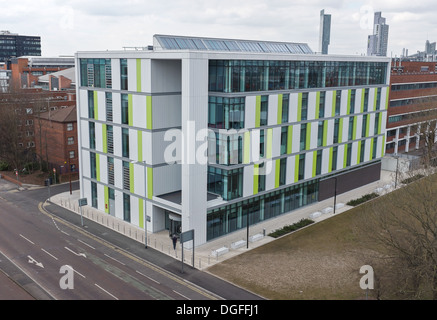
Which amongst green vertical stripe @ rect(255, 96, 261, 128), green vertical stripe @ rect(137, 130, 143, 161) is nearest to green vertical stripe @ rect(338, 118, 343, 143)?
green vertical stripe @ rect(255, 96, 261, 128)

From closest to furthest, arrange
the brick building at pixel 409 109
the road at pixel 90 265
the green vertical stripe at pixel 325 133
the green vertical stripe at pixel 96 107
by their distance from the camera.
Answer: the road at pixel 90 265 < the green vertical stripe at pixel 96 107 < the green vertical stripe at pixel 325 133 < the brick building at pixel 409 109

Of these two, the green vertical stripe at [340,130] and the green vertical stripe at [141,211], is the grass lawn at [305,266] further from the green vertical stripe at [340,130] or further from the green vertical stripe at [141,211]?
the green vertical stripe at [340,130]

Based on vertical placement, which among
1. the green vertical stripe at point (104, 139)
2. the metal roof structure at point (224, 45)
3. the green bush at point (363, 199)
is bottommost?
the green bush at point (363, 199)

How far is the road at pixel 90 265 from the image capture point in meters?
30.5

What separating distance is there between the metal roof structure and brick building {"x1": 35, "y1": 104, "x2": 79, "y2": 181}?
25.1m

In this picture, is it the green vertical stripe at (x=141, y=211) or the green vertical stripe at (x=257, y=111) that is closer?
the green vertical stripe at (x=257, y=111)

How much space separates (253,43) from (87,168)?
25763mm

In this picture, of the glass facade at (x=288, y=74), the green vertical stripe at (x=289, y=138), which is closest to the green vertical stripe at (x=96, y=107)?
the glass facade at (x=288, y=74)

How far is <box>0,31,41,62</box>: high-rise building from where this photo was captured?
191 meters

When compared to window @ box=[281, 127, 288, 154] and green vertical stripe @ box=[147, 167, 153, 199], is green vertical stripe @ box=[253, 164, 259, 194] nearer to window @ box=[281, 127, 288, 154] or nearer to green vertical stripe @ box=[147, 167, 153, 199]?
window @ box=[281, 127, 288, 154]

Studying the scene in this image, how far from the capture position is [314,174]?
2021 inches

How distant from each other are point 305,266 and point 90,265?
1747 centimetres

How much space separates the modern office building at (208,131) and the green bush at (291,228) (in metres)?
3.44
